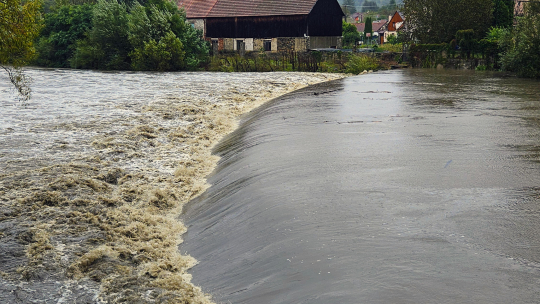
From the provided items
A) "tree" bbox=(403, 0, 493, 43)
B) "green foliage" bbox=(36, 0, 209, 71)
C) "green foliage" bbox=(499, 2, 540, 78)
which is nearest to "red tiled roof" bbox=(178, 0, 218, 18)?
"green foliage" bbox=(36, 0, 209, 71)

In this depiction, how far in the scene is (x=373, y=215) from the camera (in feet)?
26.3

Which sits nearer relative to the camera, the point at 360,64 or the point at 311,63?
the point at 360,64

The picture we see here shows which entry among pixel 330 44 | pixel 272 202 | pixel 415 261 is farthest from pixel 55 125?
pixel 330 44

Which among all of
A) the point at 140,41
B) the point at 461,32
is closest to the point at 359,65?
the point at 461,32

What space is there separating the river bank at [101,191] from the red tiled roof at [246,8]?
31208mm

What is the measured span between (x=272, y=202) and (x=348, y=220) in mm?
1354

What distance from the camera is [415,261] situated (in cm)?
654

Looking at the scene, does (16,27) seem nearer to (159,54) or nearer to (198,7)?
(159,54)

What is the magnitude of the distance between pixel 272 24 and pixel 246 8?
361cm

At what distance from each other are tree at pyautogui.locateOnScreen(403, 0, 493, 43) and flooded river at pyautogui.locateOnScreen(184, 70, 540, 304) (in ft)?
88.3

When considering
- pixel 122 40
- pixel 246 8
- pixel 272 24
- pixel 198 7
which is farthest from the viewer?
pixel 198 7

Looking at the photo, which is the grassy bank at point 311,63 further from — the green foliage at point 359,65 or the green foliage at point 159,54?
the green foliage at point 159,54

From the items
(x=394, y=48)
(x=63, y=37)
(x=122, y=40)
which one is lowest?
(x=394, y=48)

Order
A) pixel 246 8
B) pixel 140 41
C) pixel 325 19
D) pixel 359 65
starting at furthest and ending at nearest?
1. pixel 246 8
2. pixel 325 19
3. pixel 359 65
4. pixel 140 41
